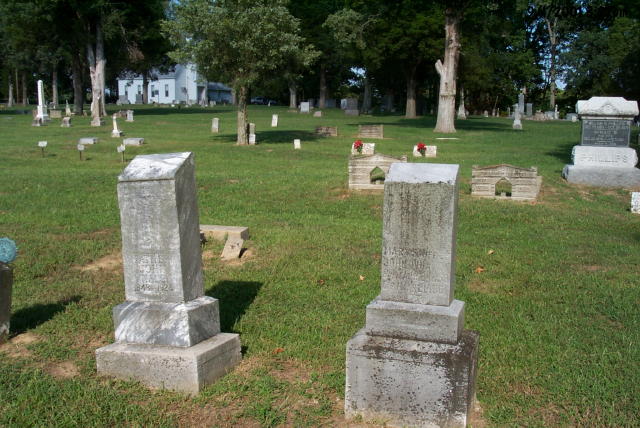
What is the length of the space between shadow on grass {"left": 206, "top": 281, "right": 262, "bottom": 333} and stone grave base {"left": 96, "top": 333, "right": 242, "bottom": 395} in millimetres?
916

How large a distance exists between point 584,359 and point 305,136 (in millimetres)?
24447

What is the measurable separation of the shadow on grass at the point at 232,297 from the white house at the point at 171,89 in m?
88.8

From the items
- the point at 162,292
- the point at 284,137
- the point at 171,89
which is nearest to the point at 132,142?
the point at 284,137

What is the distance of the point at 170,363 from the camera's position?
470 centimetres

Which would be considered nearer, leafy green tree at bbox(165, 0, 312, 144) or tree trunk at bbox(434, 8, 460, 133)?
leafy green tree at bbox(165, 0, 312, 144)

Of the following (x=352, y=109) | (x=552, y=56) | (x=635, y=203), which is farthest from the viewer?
(x=552, y=56)

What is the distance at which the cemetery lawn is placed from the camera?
4457mm

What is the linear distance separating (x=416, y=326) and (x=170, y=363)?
1884mm

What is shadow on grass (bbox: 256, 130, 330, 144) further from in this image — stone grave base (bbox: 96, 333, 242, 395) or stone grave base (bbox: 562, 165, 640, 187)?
stone grave base (bbox: 96, 333, 242, 395)

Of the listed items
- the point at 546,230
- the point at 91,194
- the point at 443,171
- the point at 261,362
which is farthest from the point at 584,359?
the point at 91,194

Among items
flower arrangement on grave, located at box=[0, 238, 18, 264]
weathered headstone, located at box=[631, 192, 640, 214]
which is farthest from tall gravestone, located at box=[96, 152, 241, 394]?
weathered headstone, located at box=[631, 192, 640, 214]

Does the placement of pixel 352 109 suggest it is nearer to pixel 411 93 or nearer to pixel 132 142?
pixel 411 93

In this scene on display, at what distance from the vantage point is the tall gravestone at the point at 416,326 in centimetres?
408

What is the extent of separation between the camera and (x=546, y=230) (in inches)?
412
